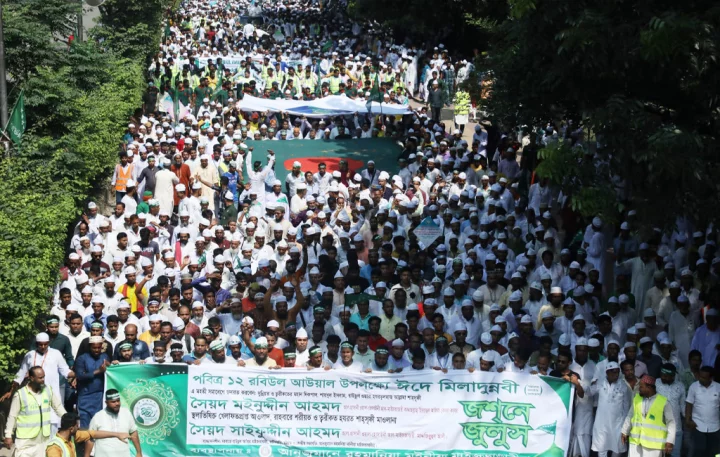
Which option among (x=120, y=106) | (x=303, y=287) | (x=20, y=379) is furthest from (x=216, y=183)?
(x=20, y=379)

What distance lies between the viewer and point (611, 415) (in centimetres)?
1033

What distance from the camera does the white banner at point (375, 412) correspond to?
404 inches

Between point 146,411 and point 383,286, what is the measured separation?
3.51m

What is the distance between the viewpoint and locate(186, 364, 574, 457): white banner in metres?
10.3

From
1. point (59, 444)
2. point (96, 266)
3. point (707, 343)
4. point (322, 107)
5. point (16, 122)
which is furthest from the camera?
point (322, 107)

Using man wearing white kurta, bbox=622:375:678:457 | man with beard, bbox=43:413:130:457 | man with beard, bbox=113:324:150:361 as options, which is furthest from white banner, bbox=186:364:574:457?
man with beard, bbox=43:413:130:457

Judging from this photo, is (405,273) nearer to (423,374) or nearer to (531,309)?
(531,309)

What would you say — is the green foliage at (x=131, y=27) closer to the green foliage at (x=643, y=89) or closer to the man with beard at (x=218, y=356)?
the man with beard at (x=218, y=356)

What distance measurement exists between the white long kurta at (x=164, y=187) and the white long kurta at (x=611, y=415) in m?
8.78

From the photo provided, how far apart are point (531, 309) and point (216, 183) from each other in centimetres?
712

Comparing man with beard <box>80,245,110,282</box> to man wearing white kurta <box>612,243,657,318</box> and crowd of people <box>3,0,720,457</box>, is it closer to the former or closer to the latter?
crowd of people <box>3,0,720,457</box>

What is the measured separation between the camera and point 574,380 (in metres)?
10.3

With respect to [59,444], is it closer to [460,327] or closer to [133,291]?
[133,291]

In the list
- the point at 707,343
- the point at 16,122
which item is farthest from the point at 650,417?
the point at 16,122
